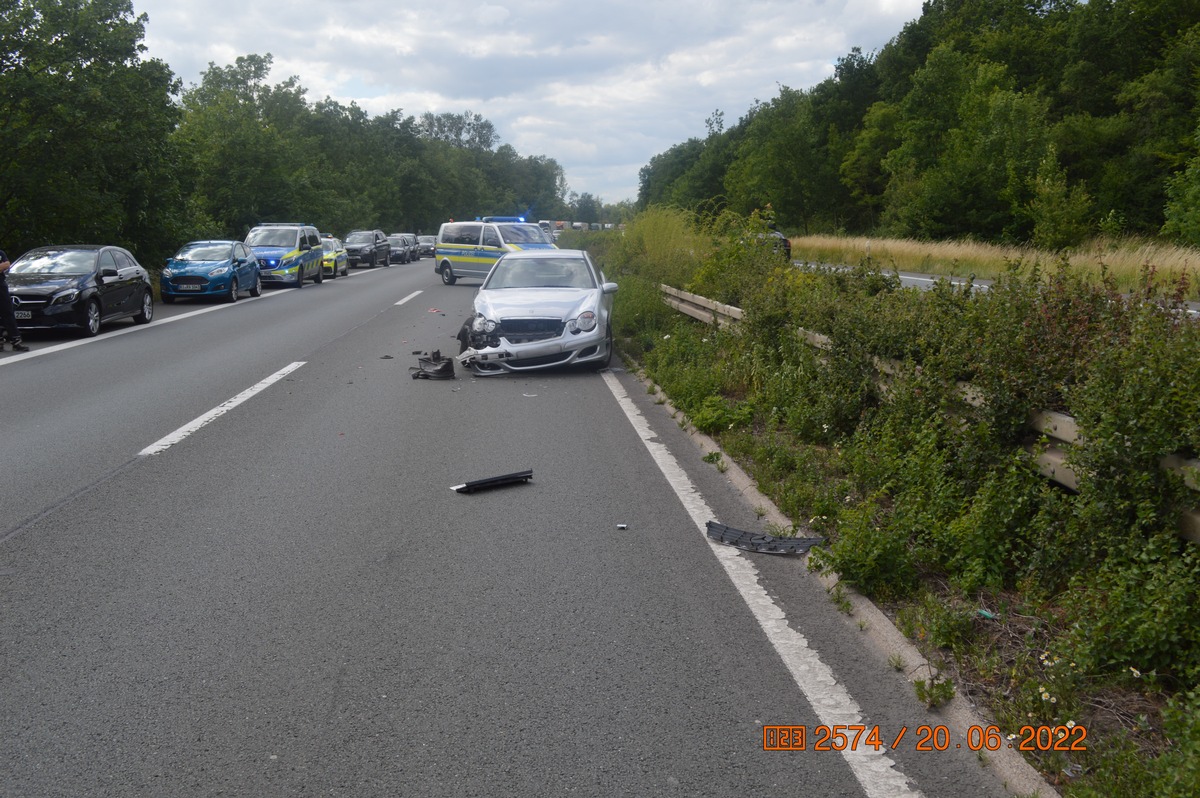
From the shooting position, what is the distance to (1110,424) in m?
4.41

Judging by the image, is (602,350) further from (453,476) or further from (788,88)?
(788,88)

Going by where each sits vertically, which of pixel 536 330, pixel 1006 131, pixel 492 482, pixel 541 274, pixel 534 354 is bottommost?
pixel 492 482

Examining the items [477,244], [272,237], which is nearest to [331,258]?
[272,237]

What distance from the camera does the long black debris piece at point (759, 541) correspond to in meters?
5.85

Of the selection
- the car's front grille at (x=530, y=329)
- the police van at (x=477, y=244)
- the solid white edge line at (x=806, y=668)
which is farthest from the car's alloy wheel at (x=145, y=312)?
the solid white edge line at (x=806, y=668)

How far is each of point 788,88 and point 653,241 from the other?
6640cm

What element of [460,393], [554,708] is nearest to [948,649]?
[554,708]

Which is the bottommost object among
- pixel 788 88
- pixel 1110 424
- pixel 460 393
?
pixel 460 393

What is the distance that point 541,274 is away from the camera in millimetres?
14703

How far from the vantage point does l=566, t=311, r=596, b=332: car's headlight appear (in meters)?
13.2

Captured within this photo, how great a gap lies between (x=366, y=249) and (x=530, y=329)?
40.1 meters

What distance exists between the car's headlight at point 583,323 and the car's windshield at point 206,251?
53.3 feet

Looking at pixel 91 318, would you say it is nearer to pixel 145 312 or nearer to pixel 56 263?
pixel 56 263
